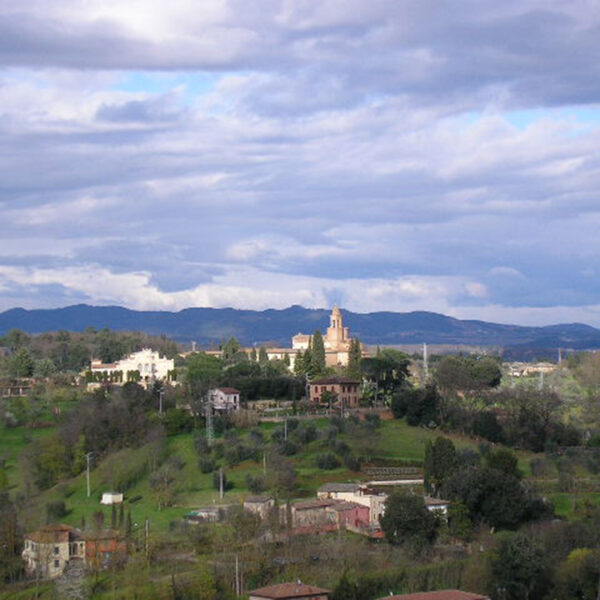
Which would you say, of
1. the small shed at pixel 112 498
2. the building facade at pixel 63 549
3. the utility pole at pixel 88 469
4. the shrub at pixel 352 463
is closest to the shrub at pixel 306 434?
the shrub at pixel 352 463

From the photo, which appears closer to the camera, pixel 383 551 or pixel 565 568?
pixel 565 568

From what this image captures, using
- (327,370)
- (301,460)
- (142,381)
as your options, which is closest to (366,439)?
(301,460)

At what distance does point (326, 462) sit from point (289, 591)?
60.9 feet

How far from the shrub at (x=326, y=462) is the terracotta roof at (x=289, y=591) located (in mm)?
17382

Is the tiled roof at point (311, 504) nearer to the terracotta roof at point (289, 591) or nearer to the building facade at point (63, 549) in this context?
the building facade at point (63, 549)

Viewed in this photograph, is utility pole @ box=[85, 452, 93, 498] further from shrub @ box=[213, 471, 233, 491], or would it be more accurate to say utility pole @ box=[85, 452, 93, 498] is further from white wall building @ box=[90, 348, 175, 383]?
white wall building @ box=[90, 348, 175, 383]

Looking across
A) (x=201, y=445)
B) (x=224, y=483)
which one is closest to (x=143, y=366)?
(x=201, y=445)

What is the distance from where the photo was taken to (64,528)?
50719mm

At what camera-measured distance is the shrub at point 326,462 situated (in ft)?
201

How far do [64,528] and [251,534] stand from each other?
669 cm

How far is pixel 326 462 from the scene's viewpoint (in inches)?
2415

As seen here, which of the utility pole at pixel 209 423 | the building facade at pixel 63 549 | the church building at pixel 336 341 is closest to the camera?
the building facade at pixel 63 549

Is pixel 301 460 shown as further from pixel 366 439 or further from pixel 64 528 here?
pixel 64 528

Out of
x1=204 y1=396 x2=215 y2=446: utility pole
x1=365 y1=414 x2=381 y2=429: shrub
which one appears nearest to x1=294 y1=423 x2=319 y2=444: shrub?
x1=365 y1=414 x2=381 y2=429: shrub
